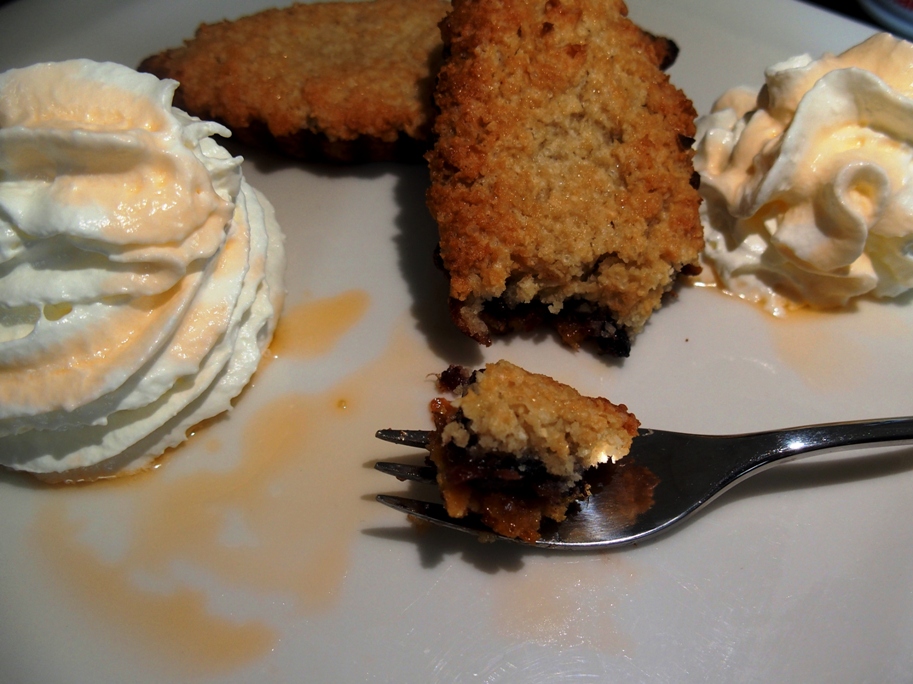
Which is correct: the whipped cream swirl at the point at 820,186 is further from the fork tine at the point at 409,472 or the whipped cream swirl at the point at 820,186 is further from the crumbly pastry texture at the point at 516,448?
the fork tine at the point at 409,472

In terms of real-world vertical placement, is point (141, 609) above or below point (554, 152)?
below

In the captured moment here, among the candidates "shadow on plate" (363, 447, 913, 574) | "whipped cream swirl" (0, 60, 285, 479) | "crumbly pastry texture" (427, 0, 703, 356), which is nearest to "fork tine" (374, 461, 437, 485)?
"shadow on plate" (363, 447, 913, 574)

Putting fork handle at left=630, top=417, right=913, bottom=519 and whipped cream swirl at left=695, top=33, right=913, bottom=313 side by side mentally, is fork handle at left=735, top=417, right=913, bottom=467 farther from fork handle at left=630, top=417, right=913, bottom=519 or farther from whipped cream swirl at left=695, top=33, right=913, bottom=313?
whipped cream swirl at left=695, top=33, right=913, bottom=313

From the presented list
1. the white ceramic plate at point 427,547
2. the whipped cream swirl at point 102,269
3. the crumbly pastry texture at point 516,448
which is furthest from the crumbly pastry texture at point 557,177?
the whipped cream swirl at point 102,269

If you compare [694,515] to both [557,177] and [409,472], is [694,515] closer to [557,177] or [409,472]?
[409,472]

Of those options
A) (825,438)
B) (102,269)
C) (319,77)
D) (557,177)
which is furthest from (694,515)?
(319,77)

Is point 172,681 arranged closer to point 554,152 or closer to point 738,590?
point 738,590

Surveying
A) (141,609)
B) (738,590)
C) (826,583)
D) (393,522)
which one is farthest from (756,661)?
(141,609)
